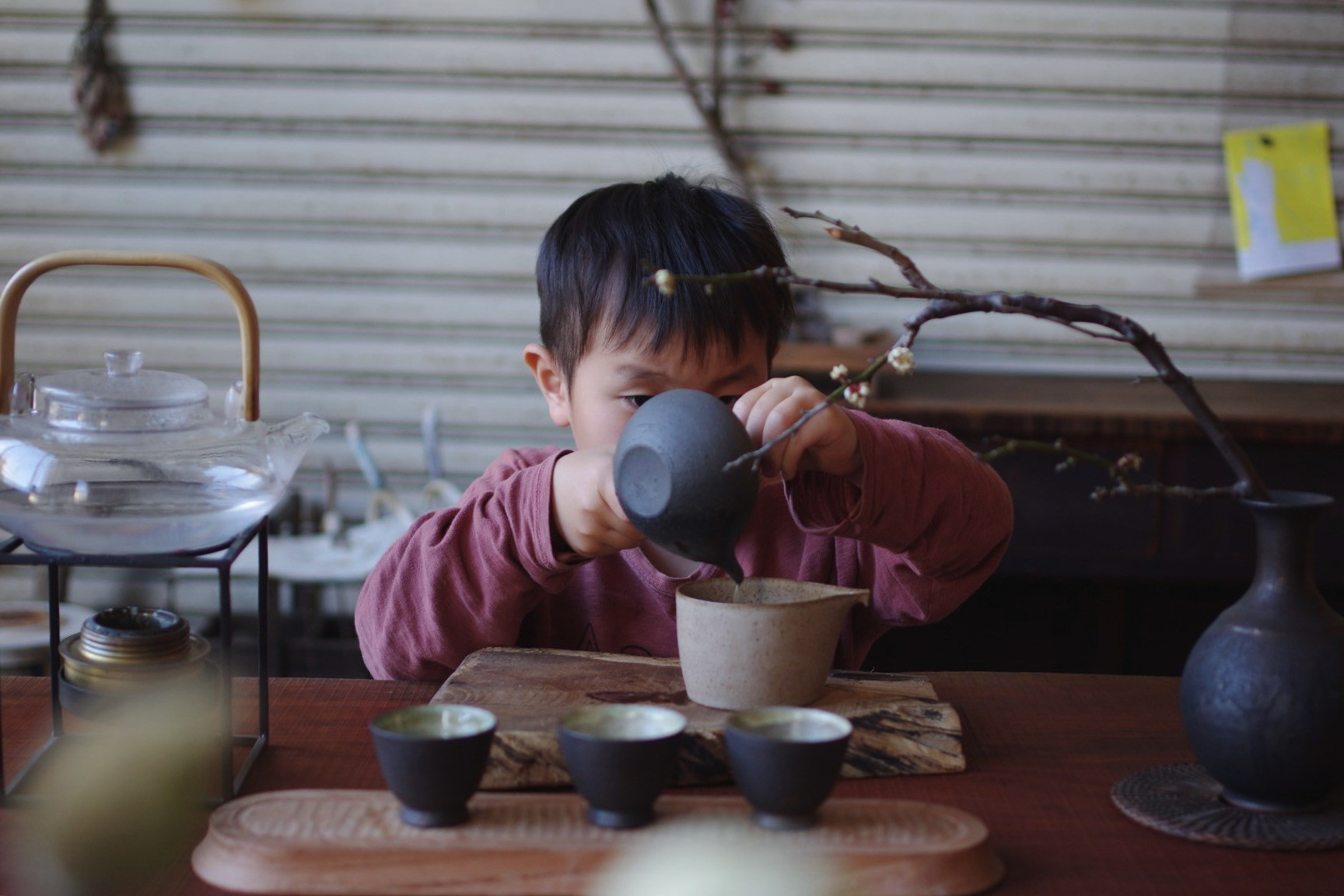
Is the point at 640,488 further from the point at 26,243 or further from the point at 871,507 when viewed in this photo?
the point at 26,243

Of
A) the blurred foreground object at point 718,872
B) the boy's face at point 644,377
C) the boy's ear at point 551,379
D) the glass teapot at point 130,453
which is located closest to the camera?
the blurred foreground object at point 718,872

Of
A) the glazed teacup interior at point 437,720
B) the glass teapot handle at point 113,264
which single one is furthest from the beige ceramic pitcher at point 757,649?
the glass teapot handle at point 113,264

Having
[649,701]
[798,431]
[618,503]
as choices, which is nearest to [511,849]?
[649,701]

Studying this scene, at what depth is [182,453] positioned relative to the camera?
139 cm

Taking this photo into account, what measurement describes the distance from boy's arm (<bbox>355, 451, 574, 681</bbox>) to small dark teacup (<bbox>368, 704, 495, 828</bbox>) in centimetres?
53

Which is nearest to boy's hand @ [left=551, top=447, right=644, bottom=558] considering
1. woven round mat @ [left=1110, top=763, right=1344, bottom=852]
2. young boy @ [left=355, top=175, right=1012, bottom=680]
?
young boy @ [left=355, top=175, right=1012, bottom=680]

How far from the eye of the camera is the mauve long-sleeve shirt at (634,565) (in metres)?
1.58

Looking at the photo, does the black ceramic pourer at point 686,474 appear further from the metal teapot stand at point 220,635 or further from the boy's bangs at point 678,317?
the boy's bangs at point 678,317

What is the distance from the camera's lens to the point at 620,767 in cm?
106

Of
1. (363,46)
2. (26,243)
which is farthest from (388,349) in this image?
(26,243)

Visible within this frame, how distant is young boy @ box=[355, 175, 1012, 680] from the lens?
156cm

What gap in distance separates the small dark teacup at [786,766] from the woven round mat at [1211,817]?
35 centimetres

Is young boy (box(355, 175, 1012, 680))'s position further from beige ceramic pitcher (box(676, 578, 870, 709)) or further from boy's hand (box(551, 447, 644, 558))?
beige ceramic pitcher (box(676, 578, 870, 709))

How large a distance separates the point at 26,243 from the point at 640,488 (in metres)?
3.87
